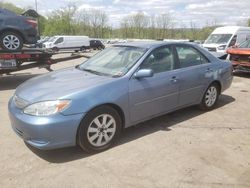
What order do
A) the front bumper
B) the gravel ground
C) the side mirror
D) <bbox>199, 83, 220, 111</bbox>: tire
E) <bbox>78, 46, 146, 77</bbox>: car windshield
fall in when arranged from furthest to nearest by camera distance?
<bbox>199, 83, 220, 111</bbox>: tire
<bbox>78, 46, 146, 77</bbox>: car windshield
the side mirror
the front bumper
the gravel ground

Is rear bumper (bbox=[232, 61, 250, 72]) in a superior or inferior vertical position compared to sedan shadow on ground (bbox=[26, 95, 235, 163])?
superior

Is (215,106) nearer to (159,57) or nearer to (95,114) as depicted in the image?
(159,57)

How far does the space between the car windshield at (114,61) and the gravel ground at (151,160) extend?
1.09 meters

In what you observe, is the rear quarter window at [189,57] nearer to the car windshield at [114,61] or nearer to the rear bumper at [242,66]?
the car windshield at [114,61]

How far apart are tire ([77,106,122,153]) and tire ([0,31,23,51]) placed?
6176 mm

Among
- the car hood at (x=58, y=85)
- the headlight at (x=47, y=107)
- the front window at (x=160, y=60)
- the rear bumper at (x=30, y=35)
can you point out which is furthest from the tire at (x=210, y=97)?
the rear bumper at (x=30, y=35)

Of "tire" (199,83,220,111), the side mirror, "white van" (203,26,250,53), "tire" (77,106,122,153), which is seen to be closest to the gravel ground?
"tire" (77,106,122,153)

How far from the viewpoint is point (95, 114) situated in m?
→ 4.12

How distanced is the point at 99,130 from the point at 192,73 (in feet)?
7.58

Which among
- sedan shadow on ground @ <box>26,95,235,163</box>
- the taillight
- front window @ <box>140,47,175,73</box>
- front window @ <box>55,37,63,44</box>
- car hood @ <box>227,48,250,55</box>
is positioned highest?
the taillight

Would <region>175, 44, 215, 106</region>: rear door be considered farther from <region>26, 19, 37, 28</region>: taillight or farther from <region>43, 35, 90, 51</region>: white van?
<region>43, 35, 90, 51</region>: white van

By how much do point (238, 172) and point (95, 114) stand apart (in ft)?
6.56

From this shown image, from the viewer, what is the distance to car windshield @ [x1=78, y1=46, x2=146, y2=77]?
15.5 feet

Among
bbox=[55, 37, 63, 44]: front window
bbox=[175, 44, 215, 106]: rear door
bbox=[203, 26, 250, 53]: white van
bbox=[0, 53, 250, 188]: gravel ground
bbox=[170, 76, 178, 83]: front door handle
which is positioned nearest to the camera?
bbox=[0, 53, 250, 188]: gravel ground
